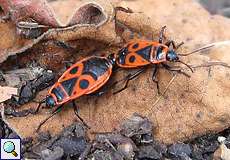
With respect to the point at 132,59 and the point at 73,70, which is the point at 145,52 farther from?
the point at 73,70

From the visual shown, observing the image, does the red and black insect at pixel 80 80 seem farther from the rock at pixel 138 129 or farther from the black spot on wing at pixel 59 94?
the rock at pixel 138 129

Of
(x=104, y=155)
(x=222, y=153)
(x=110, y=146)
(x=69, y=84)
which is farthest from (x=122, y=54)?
(x=222, y=153)

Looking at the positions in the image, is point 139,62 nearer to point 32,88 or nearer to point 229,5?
point 32,88

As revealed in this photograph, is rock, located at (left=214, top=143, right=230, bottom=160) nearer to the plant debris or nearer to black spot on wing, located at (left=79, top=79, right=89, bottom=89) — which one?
the plant debris

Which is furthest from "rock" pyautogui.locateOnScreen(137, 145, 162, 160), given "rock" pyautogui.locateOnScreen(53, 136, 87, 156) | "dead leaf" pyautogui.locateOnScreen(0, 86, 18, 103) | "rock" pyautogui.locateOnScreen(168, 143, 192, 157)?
"dead leaf" pyautogui.locateOnScreen(0, 86, 18, 103)

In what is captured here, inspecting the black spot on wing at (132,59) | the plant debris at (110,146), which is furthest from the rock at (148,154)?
the black spot on wing at (132,59)
